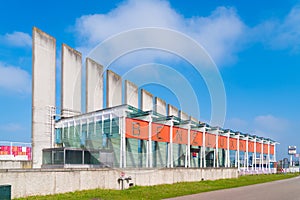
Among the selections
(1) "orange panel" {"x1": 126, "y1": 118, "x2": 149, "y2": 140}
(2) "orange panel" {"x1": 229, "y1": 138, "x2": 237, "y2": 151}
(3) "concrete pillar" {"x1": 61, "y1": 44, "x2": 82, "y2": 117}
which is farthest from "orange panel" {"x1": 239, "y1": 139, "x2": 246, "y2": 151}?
(3) "concrete pillar" {"x1": 61, "y1": 44, "x2": 82, "y2": 117}

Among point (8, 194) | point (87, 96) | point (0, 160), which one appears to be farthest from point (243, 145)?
point (8, 194)

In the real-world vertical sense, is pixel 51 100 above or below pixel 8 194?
above

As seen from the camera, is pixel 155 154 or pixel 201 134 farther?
pixel 201 134

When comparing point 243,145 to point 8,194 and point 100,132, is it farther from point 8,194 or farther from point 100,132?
point 8,194

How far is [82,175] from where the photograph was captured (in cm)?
1802

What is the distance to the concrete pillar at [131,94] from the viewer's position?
39.7 metres

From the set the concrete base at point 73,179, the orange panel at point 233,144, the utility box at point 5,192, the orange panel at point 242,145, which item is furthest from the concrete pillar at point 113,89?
the orange panel at point 242,145

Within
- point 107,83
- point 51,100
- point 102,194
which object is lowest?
point 102,194

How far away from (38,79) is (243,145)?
37.4m

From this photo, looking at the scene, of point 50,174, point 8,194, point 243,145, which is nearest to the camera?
point 8,194

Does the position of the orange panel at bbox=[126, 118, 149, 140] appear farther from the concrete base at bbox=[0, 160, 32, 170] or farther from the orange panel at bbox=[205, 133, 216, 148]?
the orange panel at bbox=[205, 133, 216, 148]

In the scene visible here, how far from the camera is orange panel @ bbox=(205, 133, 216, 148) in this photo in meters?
42.2

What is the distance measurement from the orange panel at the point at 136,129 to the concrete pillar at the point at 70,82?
6564mm

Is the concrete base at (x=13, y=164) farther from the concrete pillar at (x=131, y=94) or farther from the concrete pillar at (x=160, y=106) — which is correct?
the concrete pillar at (x=160, y=106)
